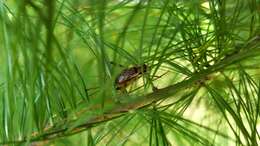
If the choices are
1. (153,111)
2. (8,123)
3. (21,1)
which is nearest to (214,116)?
(153,111)

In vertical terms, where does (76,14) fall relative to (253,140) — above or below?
above

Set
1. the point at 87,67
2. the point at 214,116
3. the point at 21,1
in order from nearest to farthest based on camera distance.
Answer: the point at 21,1 < the point at 87,67 < the point at 214,116

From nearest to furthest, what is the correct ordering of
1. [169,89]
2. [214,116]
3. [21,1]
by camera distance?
[21,1] → [169,89] → [214,116]

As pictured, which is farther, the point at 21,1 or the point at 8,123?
the point at 8,123

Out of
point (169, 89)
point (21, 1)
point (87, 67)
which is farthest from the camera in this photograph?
point (87, 67)

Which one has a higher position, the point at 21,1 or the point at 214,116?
the point at 21,1

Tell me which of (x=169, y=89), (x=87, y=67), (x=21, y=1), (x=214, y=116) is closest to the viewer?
(x=21, y=1)

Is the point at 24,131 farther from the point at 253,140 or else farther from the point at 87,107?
the point at 253,140

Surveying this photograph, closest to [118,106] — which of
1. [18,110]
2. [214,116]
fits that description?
[18,110]

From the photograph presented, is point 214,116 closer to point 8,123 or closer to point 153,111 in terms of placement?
point 153,111
